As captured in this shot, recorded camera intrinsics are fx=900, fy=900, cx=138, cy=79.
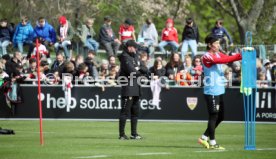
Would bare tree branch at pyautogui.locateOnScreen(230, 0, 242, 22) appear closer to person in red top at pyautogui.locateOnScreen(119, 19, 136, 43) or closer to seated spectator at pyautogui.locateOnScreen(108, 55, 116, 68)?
person in red top at pyautogui.locateOnScreen(119, 19, 136, 43)

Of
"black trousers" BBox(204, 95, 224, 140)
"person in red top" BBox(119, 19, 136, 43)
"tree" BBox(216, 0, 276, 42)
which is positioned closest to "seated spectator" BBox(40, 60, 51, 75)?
"person in red top" BBox(119, 19, 136, 43)

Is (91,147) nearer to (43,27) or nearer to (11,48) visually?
(43,27)

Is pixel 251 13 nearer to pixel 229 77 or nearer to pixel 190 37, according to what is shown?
pixel 190 37

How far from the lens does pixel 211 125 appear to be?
60.9ft

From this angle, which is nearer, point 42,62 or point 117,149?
point 117,149

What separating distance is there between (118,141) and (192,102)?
8226 mm

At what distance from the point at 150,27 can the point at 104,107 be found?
16.5ft

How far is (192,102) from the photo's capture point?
93.2 ft

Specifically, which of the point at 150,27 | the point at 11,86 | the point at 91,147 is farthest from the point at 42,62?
the point at 91,147

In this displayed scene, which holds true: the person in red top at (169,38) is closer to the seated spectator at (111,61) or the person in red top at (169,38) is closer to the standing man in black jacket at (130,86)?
the seated spectator at (111,61)

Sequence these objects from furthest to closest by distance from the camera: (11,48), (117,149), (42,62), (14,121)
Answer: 1. (11,48)
2. (42,62)
3. (14,121)
4. (117,149)

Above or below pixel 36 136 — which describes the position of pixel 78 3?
above

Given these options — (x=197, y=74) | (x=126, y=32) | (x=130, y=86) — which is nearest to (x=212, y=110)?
(x=130, y=86)

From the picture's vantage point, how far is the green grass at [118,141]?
17328mm
